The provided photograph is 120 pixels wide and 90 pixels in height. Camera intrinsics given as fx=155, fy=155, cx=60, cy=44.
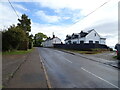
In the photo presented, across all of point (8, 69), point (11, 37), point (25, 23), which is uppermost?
point (25, 23)

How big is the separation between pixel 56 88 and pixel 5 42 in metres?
23.9

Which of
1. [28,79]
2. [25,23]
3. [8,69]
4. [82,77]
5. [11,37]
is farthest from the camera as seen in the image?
[25,23]

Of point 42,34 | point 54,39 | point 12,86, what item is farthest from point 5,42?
point 42,34

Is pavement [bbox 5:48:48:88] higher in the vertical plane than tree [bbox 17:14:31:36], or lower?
lower

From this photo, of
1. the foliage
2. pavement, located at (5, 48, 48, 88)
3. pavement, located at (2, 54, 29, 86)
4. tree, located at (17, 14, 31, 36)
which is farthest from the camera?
tree, located at (17, 14, 31, 36)

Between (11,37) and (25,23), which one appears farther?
(25,23)

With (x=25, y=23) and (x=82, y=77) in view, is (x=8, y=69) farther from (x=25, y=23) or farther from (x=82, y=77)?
(x=25, y=23)

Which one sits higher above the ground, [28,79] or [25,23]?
[25,23]

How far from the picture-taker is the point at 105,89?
7.39m

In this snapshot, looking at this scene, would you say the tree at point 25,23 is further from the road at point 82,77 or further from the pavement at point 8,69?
the road at point 82,77

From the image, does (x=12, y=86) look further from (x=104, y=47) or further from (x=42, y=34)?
(x=42, y=34)

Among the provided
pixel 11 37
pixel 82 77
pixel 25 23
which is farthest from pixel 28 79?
pixel 25 23

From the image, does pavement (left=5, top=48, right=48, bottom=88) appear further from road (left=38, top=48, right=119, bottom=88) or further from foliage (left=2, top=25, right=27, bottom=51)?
foliage (left=2, top=25, right=27, bottom=51)

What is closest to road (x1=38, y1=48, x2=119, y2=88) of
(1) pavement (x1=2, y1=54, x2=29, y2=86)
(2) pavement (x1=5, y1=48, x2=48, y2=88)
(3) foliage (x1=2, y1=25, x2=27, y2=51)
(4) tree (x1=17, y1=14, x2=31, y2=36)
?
(2) pavement (x1=5, y1=48, x2=48, y2=88)
